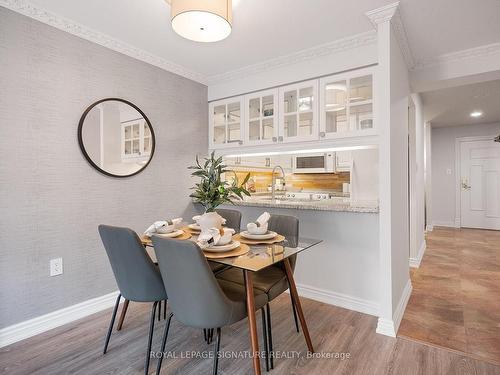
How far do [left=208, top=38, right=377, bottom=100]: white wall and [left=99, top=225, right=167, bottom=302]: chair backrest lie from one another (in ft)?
7.21

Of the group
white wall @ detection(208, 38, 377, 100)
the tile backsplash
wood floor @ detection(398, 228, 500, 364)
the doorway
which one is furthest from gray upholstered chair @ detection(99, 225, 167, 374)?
the doorway

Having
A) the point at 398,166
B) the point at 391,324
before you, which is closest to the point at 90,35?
the point at 398,166

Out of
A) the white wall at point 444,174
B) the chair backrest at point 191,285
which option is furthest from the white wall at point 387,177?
the white wall at point 444,174

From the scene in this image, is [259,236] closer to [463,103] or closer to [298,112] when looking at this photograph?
[298,112]

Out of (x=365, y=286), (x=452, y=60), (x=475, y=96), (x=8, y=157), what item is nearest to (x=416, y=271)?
(x=365, y=286)

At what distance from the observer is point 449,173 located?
6660mm

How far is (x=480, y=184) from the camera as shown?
6.32 meters

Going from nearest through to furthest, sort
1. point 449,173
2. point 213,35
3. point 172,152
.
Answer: point 213,35
point 172,152
point 449,173

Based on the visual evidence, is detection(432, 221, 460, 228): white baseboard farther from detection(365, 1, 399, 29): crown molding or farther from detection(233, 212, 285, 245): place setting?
detection(233, 212, 285, 245): place setting

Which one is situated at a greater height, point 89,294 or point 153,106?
point 153,106

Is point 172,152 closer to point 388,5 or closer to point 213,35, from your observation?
point 213,35

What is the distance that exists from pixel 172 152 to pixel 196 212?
808mm

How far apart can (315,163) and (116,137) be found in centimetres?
269

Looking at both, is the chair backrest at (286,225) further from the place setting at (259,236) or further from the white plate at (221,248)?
the white plate at (221,248)
